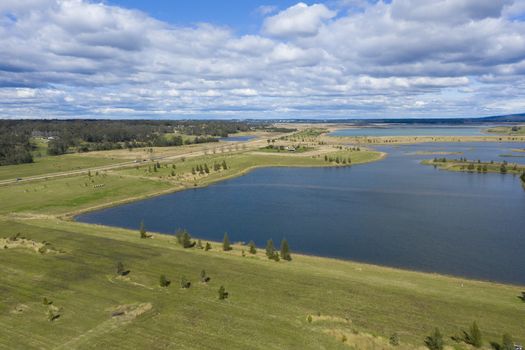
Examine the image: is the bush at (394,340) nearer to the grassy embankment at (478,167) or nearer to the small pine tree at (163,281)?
the small pine tree at (163,281)

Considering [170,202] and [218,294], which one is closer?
[218,294]

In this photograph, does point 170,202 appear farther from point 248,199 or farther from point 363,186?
point 363,186

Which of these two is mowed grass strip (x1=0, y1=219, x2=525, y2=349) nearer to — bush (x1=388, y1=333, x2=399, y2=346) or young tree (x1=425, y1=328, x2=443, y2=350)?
bush (x1=388, y1=333, x2=399, y2=346)

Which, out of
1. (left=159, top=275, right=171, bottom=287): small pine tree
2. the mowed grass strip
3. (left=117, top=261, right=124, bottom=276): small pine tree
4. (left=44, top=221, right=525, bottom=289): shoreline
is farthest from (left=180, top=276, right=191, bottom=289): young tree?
(left=44, top=221, right=525, bottom=289): shoreline

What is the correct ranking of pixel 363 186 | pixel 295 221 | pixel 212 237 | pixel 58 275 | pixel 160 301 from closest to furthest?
pixel 160 301, pixel 58 275, pixel 212 237, pixel 295 221, pixel 363 186

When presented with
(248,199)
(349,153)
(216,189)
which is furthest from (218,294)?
(349,153)

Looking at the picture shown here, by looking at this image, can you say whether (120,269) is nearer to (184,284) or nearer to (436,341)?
(184,284)
